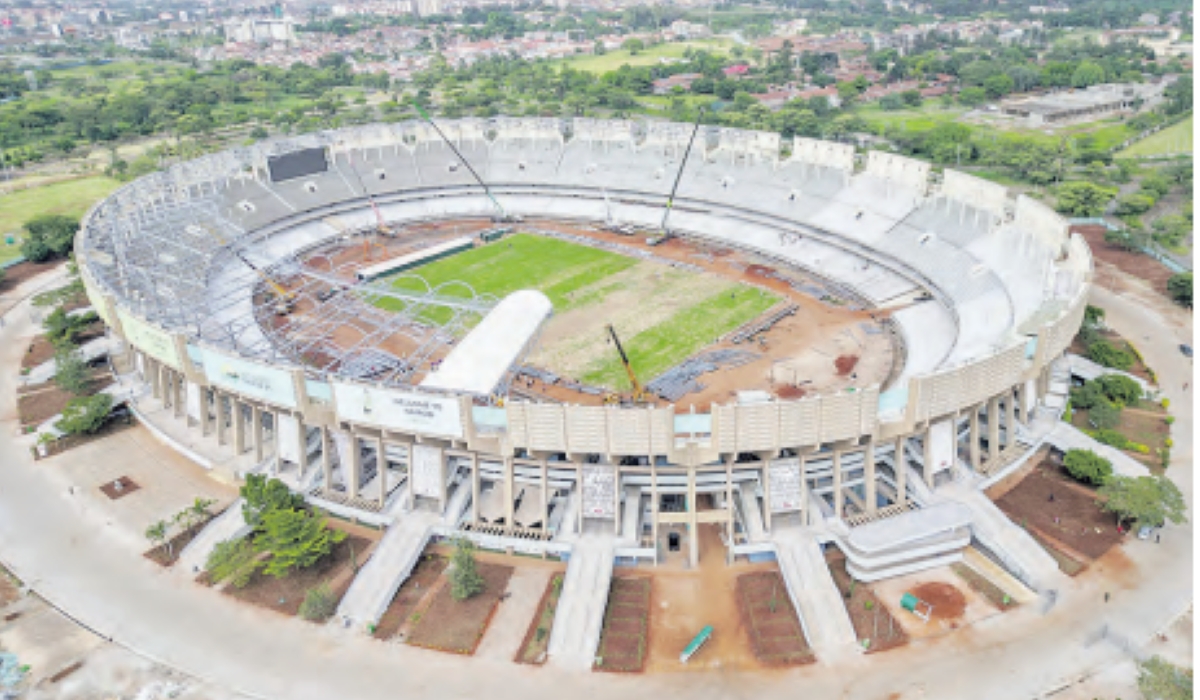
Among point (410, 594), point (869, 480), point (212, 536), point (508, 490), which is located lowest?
point (410, 594)

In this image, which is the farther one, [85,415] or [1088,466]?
[85,415]

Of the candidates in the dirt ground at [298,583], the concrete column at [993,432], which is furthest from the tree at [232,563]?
the concrete column at [993,432]

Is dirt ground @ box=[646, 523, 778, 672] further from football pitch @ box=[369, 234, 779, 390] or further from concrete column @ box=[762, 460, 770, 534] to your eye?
football pitch @ box=[369, 234, 779, 390]

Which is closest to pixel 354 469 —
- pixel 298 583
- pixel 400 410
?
pixel 400 410

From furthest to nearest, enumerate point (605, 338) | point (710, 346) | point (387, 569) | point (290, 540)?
point (605, 338) → point (710, 346) → point (387, 569) → point (290, 540)

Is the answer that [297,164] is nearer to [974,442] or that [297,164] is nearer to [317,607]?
[317,607]

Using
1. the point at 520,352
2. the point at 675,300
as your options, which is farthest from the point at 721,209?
the point at 520,352

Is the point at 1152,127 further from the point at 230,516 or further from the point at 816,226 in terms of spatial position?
the point at 230,516
